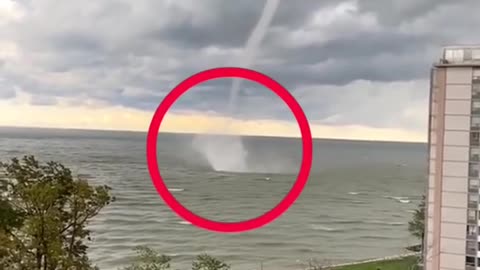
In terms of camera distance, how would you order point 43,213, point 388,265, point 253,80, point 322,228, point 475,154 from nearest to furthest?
1. point 253,80
2. point 43,213
3. point 475,154
4. point 388,265
5. point 322,228

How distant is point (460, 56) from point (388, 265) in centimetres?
347

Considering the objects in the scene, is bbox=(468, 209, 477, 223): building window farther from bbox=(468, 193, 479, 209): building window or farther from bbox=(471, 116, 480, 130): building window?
bbox=(471, 116, 480, 130): building window

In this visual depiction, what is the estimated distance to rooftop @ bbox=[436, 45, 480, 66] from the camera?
228 cm

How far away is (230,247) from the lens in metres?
6.06

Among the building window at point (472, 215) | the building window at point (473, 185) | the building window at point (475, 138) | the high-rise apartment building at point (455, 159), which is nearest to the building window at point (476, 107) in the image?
the high-rise apartment building at point (455, 159)

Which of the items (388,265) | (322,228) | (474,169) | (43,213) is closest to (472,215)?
(474,169)

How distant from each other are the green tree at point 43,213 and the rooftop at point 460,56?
1.75 m

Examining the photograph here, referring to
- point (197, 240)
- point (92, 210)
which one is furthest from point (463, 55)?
point (197, 240)

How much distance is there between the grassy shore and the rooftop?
3.21m

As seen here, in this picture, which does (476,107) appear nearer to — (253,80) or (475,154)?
(475,154)

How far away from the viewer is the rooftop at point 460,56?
7.49 feet

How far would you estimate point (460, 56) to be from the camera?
91.8 inches

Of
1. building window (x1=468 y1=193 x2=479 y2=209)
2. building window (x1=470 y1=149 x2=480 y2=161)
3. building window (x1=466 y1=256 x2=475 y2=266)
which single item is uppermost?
building window (x1=470 y1=149 x2=480 y2=161)

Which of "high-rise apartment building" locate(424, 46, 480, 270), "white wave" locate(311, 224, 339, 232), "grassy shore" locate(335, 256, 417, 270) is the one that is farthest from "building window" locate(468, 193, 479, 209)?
"white wave" locate(311, 224, 339, 232)
